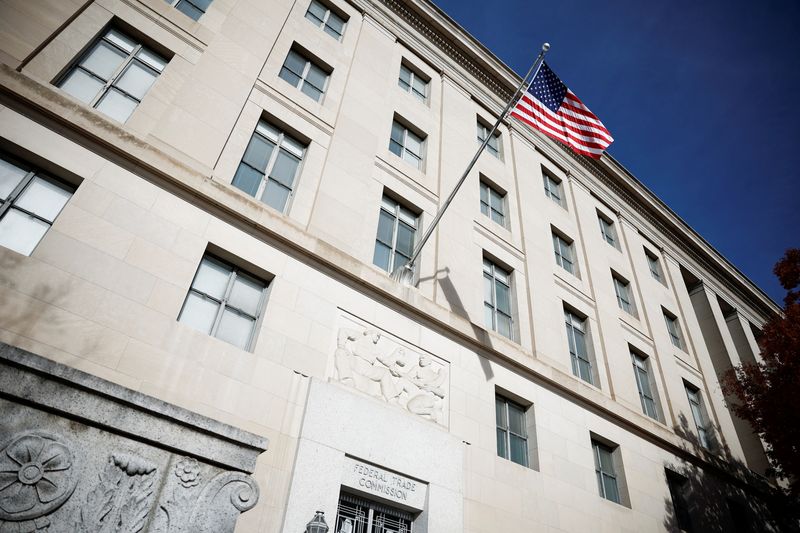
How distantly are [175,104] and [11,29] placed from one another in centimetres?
294

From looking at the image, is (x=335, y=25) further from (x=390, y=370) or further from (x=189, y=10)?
(x=390, y=370)

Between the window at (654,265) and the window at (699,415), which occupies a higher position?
the window at (654,265)

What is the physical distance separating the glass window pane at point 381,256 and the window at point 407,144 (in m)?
3.72

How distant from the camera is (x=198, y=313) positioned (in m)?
9.00

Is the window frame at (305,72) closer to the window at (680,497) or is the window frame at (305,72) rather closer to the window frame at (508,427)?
the window frame at (508,427)

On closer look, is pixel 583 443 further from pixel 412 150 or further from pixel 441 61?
pixel 441 61

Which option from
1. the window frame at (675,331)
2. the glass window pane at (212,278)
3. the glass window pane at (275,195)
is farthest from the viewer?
the window frame at (675,331)

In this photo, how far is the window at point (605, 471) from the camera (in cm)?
1363

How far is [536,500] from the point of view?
1146cm

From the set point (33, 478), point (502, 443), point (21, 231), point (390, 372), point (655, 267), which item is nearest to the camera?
point (33, 478)

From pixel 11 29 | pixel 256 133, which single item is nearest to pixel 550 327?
pixel 256 133

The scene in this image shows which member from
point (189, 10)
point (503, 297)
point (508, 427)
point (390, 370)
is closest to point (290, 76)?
point (189, 10)

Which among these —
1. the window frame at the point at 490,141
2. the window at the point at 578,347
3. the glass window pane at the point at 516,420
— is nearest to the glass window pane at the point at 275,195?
the glass window pane at the point at 516,420

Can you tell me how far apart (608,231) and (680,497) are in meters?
12.1
